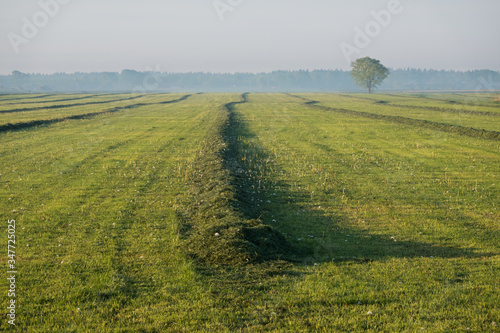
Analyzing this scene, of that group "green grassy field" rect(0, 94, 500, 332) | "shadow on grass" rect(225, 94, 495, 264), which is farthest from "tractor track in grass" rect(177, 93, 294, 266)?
"shadow on grass" rect(225, 94, 495, 264)

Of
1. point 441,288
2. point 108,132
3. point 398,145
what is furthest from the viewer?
point 108,132

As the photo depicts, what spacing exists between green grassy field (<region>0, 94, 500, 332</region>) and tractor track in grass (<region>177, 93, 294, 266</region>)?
6 cm

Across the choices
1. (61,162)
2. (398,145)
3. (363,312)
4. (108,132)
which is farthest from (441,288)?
(108,132)

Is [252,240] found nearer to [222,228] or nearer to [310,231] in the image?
[222,228]

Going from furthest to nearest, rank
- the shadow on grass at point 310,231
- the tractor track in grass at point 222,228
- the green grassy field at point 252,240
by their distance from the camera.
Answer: the shadow on grass at point 310,231 < the tractor track in grass at point 222,228 < the green grassy field at point 252,240

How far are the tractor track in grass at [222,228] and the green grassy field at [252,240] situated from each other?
6 cm

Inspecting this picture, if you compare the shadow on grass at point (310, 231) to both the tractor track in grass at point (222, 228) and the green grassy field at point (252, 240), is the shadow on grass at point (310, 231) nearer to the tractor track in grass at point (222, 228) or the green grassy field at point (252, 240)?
the green grassy field at point (252, 240)

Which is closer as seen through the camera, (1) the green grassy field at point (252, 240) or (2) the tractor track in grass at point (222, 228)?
(1) the green grassy field at point (252, 240)

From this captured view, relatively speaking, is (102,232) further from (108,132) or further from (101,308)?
(108,132)

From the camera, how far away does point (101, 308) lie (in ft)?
27.9

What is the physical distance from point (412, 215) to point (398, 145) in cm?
1859

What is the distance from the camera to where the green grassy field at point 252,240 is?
834 centimetres

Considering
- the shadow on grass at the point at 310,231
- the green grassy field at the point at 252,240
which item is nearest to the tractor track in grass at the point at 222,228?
the green grassy field at the point at 252,240

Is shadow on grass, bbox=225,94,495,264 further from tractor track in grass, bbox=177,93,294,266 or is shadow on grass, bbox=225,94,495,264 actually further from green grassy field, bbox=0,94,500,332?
tractor track in grass, bbox=177,93,294,266
